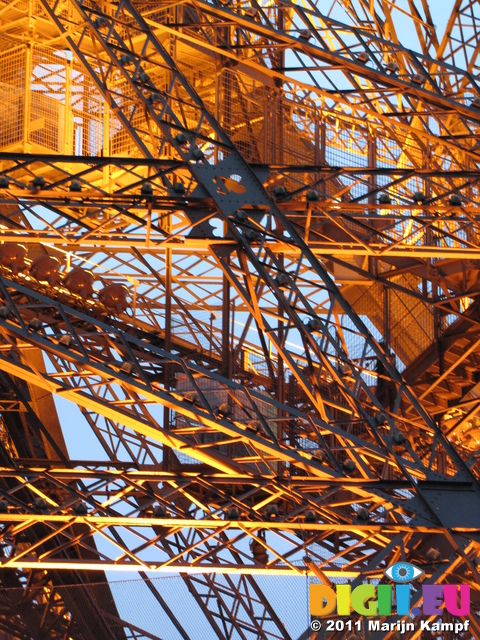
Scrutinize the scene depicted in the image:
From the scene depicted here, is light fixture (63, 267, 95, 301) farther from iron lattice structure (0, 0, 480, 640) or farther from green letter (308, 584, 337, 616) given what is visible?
green letter (308, 584, 337, 616)

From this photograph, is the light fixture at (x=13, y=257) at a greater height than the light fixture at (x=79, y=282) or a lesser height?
greater

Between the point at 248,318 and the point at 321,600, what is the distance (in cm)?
891

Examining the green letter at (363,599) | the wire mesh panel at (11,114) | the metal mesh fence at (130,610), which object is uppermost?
the wire mesh panel at (11,114)

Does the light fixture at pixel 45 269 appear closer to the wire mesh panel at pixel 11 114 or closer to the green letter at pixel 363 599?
the wire mesh panel at pixel 11 114

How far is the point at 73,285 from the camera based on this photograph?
2802cm

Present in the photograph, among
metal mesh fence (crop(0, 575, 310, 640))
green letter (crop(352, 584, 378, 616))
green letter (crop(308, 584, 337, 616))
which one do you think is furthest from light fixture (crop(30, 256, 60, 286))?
green letter (crop(352, 584, 378, 616))

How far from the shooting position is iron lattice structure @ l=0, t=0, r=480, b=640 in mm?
22641

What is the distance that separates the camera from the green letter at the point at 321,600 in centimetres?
2053

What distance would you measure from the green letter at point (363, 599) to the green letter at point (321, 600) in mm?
403

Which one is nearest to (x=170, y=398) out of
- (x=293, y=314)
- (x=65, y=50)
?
(x=293, y=314)

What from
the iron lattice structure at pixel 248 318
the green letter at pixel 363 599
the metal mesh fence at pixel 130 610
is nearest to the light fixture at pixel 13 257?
the iron lattice structure at pixel 248 318

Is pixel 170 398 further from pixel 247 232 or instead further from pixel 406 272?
pixel 406 272

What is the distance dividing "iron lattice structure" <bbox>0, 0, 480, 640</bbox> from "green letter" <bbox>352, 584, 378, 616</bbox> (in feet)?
0.49

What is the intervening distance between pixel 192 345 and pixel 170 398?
723 centimetres
